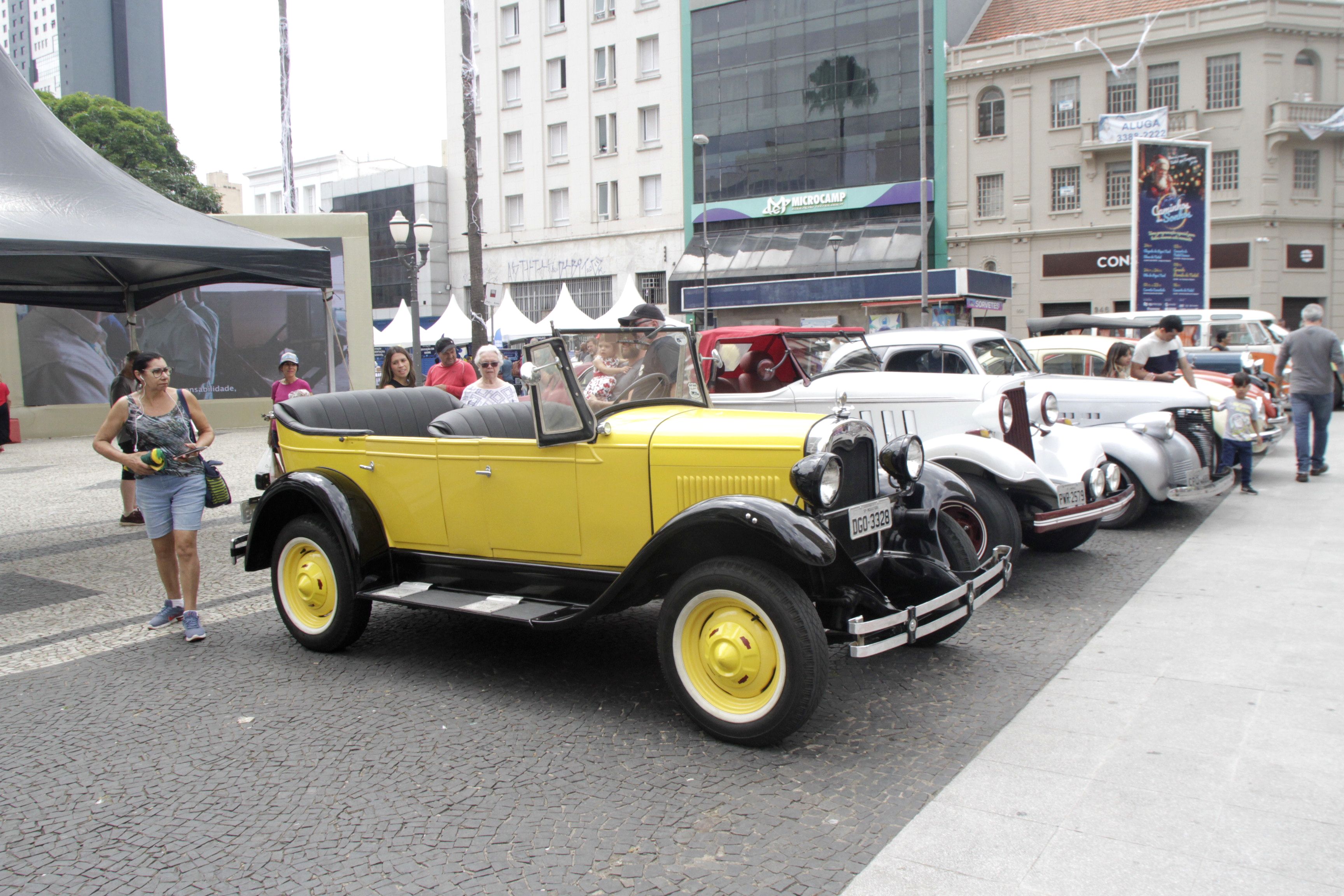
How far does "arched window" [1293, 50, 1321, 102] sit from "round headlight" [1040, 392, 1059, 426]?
100 ft

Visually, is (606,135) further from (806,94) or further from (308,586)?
(308,586)

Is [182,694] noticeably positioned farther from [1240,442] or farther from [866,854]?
[1240,442]

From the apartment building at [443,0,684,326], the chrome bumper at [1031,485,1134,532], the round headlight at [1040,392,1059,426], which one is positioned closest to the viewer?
the chrome bumper at [1031,485,1134,532]

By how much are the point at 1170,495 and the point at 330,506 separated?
261 inches

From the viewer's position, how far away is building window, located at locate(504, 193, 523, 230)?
4491cm

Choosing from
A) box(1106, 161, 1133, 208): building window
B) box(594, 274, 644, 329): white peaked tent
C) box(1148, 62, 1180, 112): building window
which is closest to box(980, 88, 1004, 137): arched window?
box(1106, 161, 1133, 208): building window

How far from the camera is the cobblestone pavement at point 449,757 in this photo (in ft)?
9.42

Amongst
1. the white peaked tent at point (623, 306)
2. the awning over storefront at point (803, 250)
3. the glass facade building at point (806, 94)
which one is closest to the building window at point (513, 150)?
the glass facade building at point (806, 94)

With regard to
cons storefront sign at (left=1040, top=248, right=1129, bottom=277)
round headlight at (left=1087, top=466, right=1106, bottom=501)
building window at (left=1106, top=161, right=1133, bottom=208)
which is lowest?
round headlight at (left=1087, top=466, right=1106, bottom=501)

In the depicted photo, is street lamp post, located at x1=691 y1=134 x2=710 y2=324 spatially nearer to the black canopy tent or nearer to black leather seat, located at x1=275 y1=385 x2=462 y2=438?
the black canopy tent

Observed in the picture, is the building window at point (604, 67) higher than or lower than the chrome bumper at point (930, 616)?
higher

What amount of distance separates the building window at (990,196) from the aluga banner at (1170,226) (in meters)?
15.8

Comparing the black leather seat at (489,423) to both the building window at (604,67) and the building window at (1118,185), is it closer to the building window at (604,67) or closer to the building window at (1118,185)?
the building window at (1118,185)

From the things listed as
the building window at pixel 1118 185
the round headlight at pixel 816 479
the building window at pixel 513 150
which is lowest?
the round headlight at pixel 816 479
